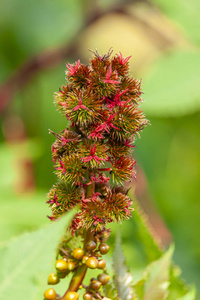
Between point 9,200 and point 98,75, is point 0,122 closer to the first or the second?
point 9,200

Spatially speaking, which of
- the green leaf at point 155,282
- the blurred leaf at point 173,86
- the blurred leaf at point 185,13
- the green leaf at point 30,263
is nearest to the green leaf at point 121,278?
the green leaf at point 155,282

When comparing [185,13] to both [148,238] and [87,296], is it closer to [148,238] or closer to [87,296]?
[148,238]

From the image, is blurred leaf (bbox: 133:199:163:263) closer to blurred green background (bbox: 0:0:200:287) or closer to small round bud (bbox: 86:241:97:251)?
small round bud (bbox: 86:241:97:251)

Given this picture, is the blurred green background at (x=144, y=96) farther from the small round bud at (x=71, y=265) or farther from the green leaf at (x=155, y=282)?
the small round bud at (x=71, y=265)

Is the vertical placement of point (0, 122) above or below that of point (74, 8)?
below

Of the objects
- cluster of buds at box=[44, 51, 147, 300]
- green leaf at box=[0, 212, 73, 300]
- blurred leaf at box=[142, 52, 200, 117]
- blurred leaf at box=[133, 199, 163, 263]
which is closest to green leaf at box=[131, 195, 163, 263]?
blurred leaf at box=[133, 199, 163, 263]

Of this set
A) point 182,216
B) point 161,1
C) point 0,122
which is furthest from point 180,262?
point 161,1
